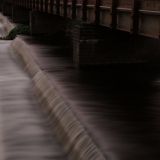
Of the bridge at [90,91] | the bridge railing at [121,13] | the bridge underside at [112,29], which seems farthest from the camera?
the bridge underside at [112,29]

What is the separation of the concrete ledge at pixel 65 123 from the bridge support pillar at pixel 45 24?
18.7 meters

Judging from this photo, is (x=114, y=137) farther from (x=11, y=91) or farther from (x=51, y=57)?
(x=51, y=57)

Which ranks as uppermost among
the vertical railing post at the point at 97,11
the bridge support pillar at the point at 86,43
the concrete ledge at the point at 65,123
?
the vertical railing post at the point at 97,11

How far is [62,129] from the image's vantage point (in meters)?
16.2

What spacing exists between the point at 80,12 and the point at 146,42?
401 cm

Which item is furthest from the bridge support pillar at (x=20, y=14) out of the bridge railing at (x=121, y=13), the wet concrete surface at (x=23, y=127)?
the wet concrete surface at (x=23, y=127)

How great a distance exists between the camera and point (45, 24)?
45094 millimetres

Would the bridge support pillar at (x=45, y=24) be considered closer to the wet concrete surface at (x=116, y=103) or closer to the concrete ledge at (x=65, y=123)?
the wet concrete surface at (x=116, y=103)

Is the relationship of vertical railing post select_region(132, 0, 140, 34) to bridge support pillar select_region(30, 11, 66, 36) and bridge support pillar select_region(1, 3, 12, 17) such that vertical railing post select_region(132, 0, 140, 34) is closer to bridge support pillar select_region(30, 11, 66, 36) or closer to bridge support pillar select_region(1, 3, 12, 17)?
bridge support pillar select_region(30, 11, 66, 36)

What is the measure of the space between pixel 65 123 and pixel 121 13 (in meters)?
5.24

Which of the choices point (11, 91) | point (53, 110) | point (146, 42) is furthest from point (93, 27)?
point (53, 110)

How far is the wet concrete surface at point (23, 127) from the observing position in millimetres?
15656

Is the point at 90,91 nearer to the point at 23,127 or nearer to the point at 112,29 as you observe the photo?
the point at 112,29

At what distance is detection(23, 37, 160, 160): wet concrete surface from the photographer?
13.5 meters
